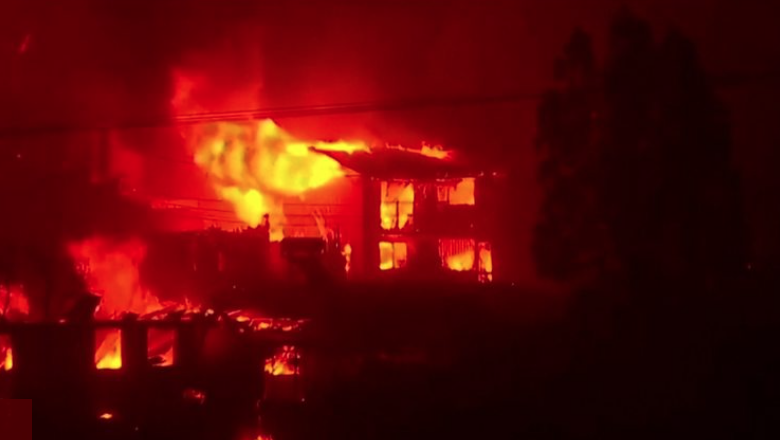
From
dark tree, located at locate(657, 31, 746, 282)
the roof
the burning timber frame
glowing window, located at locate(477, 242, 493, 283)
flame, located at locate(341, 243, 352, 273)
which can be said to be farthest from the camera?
flame, located at locate(341, 243, 352, 273)

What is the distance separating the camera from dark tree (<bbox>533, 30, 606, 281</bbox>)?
47.6 ft

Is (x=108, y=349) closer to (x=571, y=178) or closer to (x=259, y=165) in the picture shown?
(x=571, y=178)

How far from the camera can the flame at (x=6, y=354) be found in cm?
1712

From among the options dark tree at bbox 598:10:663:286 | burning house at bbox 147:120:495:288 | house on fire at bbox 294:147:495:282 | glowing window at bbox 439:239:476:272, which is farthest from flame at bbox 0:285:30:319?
dark tree at bbox 598:10:663:286

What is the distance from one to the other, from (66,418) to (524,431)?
8.11 metres

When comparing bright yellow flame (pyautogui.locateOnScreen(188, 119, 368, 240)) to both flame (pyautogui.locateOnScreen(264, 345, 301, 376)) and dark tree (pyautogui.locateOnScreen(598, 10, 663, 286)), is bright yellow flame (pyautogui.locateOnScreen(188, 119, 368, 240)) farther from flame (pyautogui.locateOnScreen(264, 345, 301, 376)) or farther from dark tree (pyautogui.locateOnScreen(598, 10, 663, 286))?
dark tree (pyautogui.locateOnScreen(598, 10, 663, 286))

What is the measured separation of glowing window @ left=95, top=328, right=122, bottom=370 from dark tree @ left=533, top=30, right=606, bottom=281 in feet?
28.2

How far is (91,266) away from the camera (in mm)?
27750

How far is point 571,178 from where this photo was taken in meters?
14.6

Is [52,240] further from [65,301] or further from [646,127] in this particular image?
[646,127]

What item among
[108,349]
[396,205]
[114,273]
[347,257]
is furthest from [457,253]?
[108,349]

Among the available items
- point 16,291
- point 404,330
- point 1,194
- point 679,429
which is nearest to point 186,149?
point 1,194

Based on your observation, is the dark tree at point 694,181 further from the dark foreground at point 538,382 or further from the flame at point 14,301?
the flame at point 14,301

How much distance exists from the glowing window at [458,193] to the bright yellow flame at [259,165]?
188 inches
